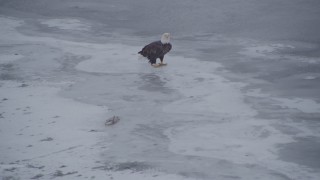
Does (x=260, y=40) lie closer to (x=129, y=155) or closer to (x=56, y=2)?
(x=129, y=155)

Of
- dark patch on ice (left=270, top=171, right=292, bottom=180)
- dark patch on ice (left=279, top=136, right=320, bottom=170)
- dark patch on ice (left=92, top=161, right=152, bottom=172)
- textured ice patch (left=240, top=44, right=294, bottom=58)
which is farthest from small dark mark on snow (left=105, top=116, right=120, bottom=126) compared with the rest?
textured ice patch (left=240, top=44, right=294, bottom=58)

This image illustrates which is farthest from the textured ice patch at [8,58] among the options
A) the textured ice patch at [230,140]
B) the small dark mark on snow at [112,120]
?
the textured ice patch at [230,140]

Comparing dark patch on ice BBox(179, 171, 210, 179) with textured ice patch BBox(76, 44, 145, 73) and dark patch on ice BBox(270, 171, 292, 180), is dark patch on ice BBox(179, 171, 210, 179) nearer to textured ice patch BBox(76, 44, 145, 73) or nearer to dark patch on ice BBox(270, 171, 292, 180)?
dark patch on ice BBox(270, 171, 292, 180)

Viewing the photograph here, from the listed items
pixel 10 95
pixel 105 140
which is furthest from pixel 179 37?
pixel 105 140

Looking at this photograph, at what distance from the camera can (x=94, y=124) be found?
5332 mm

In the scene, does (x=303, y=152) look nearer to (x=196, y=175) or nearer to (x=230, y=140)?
(x=230, y=140)

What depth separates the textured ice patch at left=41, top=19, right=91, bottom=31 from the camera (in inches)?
471

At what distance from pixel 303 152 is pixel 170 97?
2.47 meters

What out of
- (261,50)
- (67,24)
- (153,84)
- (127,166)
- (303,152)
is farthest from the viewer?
(67,24)

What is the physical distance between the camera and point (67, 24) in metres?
12.4

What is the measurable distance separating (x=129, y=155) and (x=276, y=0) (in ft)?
31.7

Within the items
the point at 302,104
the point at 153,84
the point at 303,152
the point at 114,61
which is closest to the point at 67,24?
the point at 114,61

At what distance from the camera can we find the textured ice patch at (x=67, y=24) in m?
12.0

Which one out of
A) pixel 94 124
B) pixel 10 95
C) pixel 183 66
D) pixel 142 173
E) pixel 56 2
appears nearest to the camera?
pixel 142 173
